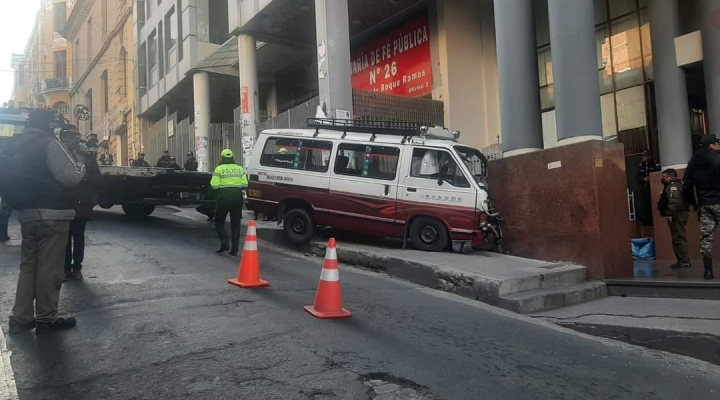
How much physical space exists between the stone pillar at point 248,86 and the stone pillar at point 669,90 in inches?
421

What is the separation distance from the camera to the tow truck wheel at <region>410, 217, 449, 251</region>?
30.5 feet

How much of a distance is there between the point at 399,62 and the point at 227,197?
891 centimetres

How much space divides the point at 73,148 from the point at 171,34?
60.3 ft

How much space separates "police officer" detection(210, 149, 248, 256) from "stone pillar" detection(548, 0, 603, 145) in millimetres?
5348

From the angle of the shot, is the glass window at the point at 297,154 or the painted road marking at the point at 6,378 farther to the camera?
the glass window at the point at 297,154

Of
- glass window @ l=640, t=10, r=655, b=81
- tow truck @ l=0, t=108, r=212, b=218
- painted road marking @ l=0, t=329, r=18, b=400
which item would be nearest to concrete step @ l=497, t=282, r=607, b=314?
painted road marking @ l=0, t=329, r=18, b=400

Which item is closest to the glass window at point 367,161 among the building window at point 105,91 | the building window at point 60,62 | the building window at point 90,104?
the building window at point 105,91

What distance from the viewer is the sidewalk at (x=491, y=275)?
7.02 metres

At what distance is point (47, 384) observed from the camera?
3.66 m

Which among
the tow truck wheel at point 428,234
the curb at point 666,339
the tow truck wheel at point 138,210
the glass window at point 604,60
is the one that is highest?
the glass window at point 604,60

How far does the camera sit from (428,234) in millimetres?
9430

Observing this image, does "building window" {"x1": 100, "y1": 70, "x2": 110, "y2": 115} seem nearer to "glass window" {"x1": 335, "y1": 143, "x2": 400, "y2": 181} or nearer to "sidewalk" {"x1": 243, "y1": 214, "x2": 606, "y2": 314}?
"glass window" {"x1": 335, "y1": 143, "x2": 400, "y2": 181}

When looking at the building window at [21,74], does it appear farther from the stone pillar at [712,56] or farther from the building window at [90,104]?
the stone pillar at [712,56]

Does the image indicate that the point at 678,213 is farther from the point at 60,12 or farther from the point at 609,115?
the point at 60,12
